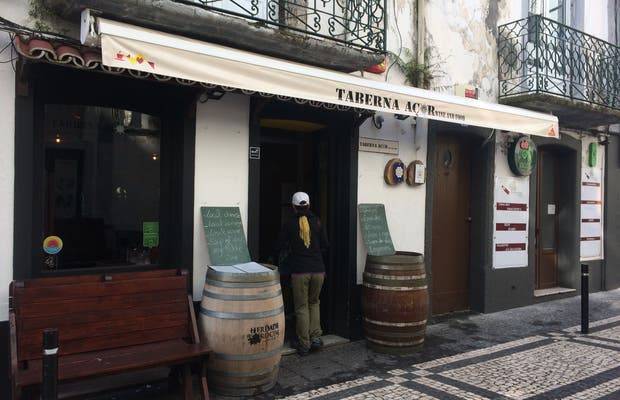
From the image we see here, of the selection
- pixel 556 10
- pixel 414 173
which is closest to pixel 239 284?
pixel 414 173

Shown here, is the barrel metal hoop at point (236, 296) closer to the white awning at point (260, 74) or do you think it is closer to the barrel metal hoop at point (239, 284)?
the barrel metal hoop at point (239, 284)

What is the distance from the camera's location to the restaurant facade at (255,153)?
4.16 m

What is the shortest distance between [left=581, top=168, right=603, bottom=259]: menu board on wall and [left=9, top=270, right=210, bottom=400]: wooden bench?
7966 millimetres

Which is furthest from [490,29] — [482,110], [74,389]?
[74,389]

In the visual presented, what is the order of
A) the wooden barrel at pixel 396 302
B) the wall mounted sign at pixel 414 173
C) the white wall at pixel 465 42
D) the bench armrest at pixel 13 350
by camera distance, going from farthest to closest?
the white wall at pixel 465 42, the wall mounted sign at pixel 414 173, the wooden barrel at pixel 396 302, the bench armrest at pixel 13 350

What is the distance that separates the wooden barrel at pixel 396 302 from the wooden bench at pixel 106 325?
2.13 m

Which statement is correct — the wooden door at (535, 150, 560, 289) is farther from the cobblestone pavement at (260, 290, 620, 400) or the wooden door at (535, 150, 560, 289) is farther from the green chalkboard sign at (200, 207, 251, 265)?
the green chalkboard sign at (200, 207, 251, 265)

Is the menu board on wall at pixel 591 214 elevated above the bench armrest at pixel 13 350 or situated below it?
above

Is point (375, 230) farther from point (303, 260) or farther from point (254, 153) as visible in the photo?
point (254, 153)

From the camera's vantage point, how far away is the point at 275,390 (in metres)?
4.62

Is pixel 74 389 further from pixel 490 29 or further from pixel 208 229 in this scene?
pixel 490 29

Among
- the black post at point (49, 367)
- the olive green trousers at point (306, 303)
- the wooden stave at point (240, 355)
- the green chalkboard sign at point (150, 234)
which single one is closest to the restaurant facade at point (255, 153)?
the green chalkboard sign at point (150, 234)

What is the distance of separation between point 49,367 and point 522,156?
735 cm

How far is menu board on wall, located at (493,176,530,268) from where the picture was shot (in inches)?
315
